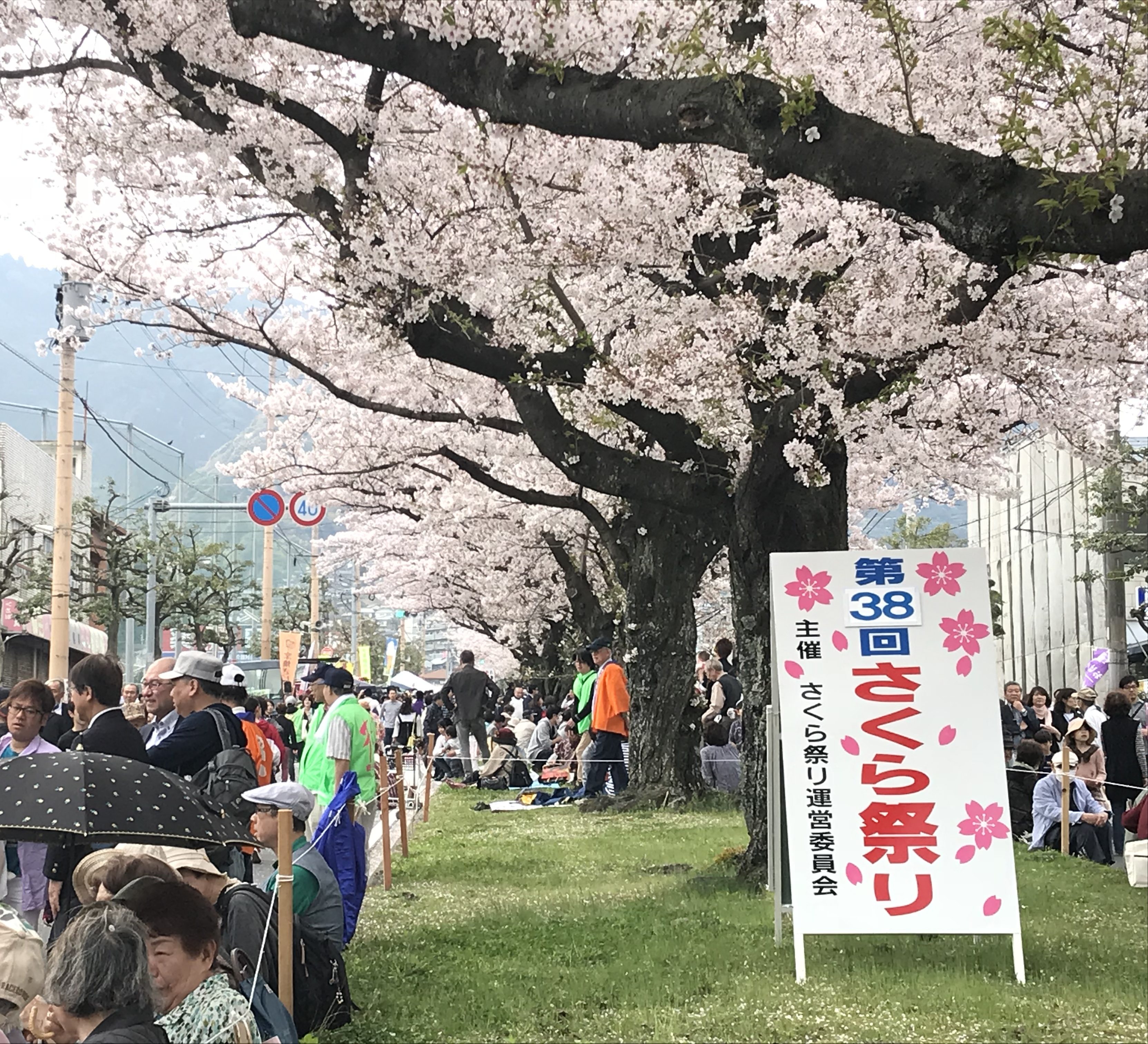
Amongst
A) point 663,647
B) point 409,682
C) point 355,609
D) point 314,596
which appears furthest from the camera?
point 355,609

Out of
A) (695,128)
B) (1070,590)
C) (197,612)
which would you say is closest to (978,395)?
(695,128)

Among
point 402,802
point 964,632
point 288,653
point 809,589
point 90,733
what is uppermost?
point 288,653

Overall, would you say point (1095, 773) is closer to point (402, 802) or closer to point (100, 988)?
point (402, 802)

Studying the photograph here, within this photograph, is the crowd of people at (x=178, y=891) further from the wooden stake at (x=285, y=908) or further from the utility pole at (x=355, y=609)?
the utility pole at (x=355, y=609)

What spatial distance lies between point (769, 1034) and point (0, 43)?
7.69 metres

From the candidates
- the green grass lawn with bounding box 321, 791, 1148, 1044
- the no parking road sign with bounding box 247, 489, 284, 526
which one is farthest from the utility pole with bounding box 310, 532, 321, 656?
the green grass lawn with bounding box 321, 791, 1148, 1044

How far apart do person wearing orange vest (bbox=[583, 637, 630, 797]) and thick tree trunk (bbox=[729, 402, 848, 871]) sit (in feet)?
23.3

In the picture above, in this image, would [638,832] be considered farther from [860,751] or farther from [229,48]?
[229,48]

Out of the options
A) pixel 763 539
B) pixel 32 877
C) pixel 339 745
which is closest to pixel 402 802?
pixel 339 745

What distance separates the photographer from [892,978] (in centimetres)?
720

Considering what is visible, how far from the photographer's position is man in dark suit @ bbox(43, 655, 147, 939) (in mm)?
6141

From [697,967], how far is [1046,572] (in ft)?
142

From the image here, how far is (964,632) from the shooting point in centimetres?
744

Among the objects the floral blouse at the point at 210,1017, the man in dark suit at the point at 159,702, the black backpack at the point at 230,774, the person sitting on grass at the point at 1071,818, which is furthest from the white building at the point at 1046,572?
the floral blouse at the point at 210,1017
